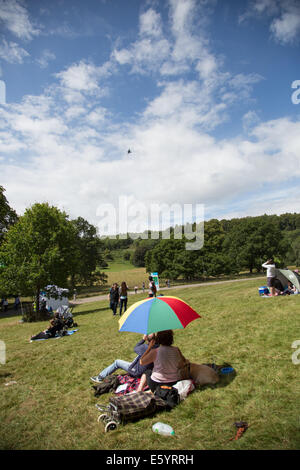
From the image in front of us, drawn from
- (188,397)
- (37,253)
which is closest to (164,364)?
(188,397)

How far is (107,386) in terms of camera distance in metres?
5.95

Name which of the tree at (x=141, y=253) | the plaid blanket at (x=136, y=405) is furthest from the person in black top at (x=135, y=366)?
A: the tree at (x=141, y=253)

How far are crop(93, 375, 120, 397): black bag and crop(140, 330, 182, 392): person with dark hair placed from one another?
3.20 ft

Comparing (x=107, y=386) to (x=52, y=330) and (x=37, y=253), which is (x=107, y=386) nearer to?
(x=52, y=330)

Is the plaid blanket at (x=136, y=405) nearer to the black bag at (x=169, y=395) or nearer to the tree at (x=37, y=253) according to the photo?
the black bag at (x=169, y=395)

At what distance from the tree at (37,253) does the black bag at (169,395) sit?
17.5 meters

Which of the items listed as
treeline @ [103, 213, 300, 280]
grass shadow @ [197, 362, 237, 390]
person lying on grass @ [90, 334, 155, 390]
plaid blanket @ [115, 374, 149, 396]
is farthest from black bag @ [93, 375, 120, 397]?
treeline @ [103, 213, 300, 280]

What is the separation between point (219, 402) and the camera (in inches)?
194

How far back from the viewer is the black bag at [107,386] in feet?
19.3

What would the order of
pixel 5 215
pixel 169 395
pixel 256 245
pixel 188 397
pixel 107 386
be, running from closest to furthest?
pixel 169 395
pixel 188 397
pixel 107 386
pixel 5 215
pixel 256 245

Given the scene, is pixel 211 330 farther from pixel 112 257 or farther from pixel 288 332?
pixel 112 257

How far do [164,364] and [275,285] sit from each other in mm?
10454
